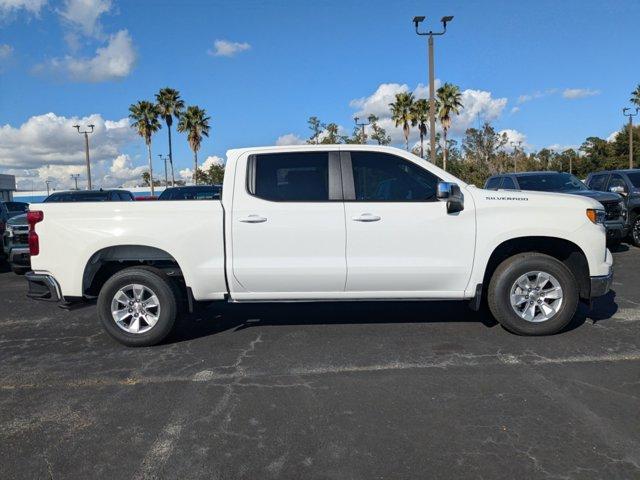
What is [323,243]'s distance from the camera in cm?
499

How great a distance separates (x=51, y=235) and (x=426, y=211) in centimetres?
373

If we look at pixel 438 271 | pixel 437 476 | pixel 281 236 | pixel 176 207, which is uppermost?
pixel 176 207

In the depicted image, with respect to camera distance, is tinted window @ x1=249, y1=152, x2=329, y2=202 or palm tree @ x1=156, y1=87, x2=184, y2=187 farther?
palm tree @ x1=156, y1=87, x2=184, y2=187

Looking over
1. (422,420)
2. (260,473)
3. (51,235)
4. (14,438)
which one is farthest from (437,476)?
(51,235)

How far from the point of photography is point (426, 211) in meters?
5.01

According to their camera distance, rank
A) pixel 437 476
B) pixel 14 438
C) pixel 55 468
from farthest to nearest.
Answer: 1. pixel 14 438
2. pixel 55 468
3. pixel 437 476

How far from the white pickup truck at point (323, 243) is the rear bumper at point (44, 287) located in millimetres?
13

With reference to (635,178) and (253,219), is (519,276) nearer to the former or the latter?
(253,219)

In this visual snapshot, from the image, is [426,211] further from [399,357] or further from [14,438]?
[14,438]

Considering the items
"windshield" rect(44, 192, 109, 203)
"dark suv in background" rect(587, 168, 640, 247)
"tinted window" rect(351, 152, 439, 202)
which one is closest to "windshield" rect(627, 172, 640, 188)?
"dark suv in background" rect(587, 168, 640, 247)

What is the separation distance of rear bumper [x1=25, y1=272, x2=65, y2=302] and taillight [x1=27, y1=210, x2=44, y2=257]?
0.25m

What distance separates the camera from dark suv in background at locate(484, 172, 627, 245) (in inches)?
406

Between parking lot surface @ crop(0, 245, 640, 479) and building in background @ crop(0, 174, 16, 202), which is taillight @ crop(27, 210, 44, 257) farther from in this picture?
building in background @ crop(0, 174, 16, 202)

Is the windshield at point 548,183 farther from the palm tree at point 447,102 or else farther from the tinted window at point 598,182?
the palm tree at point 447,102
